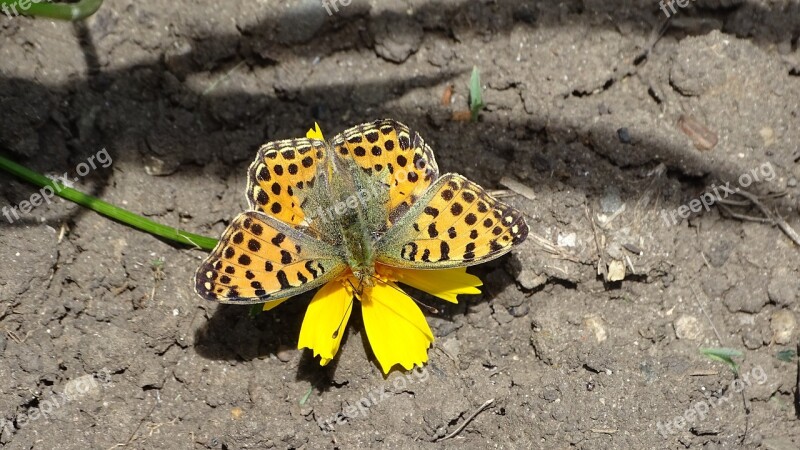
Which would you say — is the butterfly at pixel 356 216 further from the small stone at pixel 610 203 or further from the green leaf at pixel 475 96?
the small stone at pixel 610 203

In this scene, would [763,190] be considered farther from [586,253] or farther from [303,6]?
[303,6]

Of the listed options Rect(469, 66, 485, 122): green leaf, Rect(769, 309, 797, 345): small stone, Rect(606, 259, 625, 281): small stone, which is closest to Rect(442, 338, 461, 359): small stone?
Rect(606, 259, 625, 281): small stone

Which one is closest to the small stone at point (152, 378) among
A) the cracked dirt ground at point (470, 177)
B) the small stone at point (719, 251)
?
the cracked dirt ground at point (470, 177)

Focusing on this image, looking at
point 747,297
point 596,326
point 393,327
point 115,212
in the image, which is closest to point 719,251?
point 747,297

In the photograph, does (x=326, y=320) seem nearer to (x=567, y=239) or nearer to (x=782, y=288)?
(x=567, y=239)

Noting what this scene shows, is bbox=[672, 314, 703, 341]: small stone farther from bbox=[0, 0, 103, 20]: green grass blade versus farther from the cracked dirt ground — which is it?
bbox=[0, 0, 103, 20]: green grass blade

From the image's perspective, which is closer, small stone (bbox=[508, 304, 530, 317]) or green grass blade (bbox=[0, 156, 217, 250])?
green grass blade (bbox=[0, 156, 217, 250])
